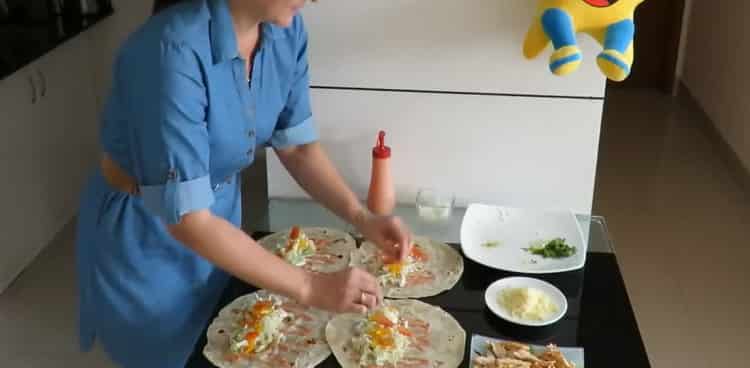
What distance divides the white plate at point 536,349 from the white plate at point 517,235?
20 centimetres

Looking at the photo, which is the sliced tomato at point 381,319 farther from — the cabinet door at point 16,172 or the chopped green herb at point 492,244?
the cabinet door at point 16,172

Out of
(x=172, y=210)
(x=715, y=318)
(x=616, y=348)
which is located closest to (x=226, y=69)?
(x=172, y=210)

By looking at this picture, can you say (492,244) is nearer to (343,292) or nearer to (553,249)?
(553,249)

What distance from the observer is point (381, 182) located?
1508 millimetres

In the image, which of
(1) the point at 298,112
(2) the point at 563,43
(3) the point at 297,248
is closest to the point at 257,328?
(3) the point at 297,248

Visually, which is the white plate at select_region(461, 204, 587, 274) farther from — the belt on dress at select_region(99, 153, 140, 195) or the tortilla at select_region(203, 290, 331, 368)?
the belt on dress at select_region(99, 153, 140, 195)

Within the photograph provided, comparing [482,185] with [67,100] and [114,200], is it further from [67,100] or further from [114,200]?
[67,100]

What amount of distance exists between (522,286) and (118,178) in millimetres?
657

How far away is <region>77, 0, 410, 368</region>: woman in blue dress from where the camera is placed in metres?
1.06

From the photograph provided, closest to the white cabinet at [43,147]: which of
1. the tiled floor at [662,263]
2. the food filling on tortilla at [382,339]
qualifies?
the tiled floor at [662,263]

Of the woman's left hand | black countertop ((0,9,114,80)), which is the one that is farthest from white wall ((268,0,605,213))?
black countertop ((0,9,114,80))

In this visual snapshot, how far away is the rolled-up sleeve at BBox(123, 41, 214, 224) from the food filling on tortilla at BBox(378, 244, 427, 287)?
1.17ft

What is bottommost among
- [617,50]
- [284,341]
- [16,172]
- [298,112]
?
[16,172]

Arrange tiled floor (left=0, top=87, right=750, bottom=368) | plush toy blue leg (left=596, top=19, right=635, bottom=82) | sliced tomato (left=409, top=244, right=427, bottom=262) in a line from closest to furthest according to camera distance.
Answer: plush toy blue leg (left=596, top=19, right=635, bottom=82)
sliced tomato (left=409, top=244, right=427, bottom=262)
tiled floor (left=0, top=87, right=750, bottom=368)
